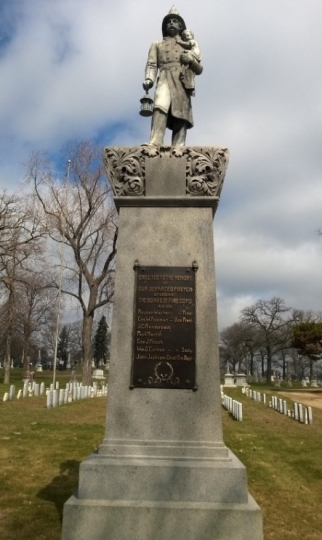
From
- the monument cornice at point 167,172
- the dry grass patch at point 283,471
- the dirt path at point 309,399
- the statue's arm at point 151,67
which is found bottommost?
the dry grass patch at point 283,471

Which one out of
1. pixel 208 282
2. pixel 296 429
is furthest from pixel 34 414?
pixel 208 282

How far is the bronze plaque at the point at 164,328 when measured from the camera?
4969 millimetres

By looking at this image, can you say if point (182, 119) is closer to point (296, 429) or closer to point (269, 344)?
point (296, 429)

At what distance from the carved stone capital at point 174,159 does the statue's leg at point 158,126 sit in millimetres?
552

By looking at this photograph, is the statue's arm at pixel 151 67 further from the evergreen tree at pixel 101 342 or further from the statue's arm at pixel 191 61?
the evergreen tree at pixel 101 342

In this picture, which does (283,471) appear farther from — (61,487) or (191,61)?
(191,61)

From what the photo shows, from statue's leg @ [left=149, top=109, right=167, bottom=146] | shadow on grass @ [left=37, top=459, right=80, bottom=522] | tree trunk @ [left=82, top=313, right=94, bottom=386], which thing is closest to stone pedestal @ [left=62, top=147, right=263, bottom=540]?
statue's leg @ [left=149, top=109, right=167, bottom=146]

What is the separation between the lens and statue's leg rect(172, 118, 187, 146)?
20.6ft

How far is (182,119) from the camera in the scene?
6254mm

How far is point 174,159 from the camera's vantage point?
5539 millimetres

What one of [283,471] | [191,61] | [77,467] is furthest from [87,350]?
[191,61]

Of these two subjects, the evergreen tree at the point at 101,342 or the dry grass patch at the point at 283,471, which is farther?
the evergreen tree at the point at 101,342

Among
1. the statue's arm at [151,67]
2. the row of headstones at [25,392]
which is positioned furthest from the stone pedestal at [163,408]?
the row of headstones at [25,392]

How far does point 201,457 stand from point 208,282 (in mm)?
1936
